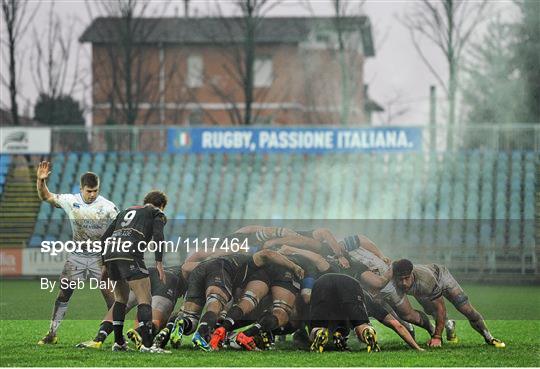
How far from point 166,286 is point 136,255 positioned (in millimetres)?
1178

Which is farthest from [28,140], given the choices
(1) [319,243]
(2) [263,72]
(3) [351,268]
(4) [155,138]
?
(3) [351,268]

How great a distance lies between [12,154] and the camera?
34.6 meters

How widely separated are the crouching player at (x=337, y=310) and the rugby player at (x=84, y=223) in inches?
112

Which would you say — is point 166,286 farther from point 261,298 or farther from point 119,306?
point 261,298

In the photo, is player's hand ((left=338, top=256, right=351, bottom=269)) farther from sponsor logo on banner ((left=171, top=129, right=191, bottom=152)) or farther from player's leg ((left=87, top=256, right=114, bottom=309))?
sponsor logo on banner ((left=171, top=129, right=191, bottom=152))

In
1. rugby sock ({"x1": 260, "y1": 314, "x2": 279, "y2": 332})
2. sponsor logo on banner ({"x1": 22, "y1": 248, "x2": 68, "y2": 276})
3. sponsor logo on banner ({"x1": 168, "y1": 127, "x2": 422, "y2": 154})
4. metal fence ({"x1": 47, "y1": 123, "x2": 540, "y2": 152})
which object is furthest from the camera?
sponsor logo on banner ({"x1": 168, "y1": 127, "x2": 422, "y2": 154})

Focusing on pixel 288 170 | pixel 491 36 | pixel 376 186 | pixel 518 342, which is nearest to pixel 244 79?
pixel 288 170

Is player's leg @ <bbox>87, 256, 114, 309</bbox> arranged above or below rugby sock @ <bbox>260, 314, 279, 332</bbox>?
above

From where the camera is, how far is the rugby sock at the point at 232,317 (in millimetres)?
12453

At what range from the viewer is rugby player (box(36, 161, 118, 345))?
43.6 ft

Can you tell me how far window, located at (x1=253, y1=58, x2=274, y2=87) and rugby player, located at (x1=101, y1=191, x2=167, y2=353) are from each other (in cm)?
3362

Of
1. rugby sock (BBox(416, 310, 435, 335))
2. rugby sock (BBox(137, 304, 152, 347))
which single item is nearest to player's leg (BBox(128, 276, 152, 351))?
rugby sock (BBox(137, 304, 152, 347))

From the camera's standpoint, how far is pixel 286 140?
3425cm

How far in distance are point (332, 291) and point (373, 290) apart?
0.85m
